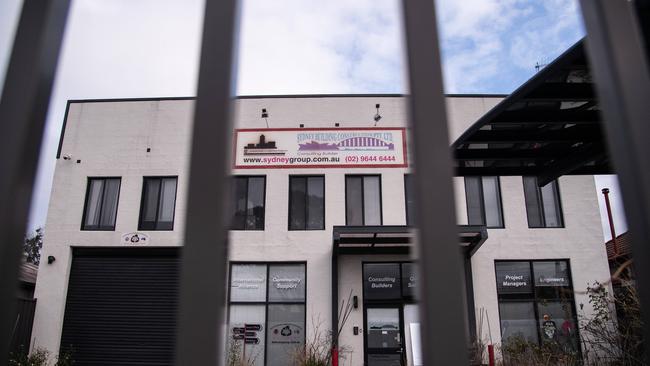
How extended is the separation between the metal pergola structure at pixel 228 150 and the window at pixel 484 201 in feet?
48.6

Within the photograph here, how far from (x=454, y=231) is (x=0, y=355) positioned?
3.34 feet

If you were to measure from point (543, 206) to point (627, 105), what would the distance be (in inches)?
626

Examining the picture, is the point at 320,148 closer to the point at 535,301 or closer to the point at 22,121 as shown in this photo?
the point at 535,301

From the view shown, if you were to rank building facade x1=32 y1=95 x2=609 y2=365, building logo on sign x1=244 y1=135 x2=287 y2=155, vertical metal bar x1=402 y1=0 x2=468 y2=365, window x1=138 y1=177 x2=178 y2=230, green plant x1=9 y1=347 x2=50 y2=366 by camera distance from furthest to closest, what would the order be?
building logo on sign x1=244 y1=135 x2=287 y2=155 < window x1=138 y1=177 x2=178 y2=230 < building facade x1=32 y1=95 x2=609 y2=365 < green plant x1=9 y1=347 x2=50 y2=366 < vertical metal bar x1=402 y1=0 x2=468 y2=365

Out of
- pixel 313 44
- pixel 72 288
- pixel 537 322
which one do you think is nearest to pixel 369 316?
pixel 537 322

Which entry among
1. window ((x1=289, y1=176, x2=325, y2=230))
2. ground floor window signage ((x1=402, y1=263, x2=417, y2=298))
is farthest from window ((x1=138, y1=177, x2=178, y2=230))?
ground floor window signage ((x1=402, y1=263, x2=417, y2=298))

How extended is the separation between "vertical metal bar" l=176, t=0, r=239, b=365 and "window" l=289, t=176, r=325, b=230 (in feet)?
47.4

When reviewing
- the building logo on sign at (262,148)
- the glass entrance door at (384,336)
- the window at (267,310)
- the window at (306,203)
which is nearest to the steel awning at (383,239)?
the window at (306,203)

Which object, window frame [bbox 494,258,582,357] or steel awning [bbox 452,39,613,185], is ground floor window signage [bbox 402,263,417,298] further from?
steel awning [bbox 452,39,613,185]

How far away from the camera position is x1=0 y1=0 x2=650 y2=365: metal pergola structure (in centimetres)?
90

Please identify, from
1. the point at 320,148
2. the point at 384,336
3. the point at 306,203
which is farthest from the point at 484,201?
the point at 306,203

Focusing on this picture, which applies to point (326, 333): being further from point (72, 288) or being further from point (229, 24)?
point (229, 24)

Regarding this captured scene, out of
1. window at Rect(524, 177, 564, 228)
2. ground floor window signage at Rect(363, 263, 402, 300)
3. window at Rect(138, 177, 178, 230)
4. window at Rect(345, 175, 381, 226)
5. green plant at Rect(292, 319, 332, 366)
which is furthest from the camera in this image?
window at Rect(138, 177, 178, 230)

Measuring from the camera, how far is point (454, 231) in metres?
0.93
